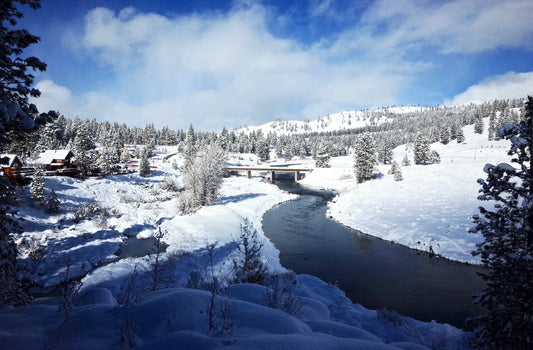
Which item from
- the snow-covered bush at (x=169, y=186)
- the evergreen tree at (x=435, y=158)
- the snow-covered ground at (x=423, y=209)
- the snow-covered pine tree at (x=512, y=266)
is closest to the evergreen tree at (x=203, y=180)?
the snow-covered bush at (x=169, y=186)

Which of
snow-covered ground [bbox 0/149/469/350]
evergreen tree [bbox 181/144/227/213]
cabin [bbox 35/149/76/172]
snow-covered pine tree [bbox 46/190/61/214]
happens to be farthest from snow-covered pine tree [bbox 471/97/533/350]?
cabin [bbox 35/149/76/172]

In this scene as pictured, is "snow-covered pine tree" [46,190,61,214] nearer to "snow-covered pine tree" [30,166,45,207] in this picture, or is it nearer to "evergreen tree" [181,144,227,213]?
"snow-covered pine tree" [30,166,45,207]

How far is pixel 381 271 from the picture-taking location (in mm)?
17781

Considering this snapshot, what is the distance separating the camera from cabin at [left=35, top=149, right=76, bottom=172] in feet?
141

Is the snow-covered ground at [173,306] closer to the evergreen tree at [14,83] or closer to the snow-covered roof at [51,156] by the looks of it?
the evergreen tree at [14,83]

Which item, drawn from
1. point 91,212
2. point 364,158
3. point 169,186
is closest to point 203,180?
point 91,212

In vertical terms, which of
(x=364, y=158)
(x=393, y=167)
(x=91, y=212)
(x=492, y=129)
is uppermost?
(x=492, y=129)

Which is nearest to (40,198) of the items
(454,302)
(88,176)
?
(88,176)

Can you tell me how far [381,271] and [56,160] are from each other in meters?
52.5

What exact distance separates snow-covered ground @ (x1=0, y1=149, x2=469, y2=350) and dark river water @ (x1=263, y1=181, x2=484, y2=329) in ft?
9.27

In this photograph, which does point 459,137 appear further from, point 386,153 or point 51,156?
point 51,156

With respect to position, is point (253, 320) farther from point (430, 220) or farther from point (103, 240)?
point (430, 220)

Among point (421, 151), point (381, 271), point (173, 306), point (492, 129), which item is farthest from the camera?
point (492, 129)

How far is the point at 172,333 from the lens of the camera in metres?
4.14
